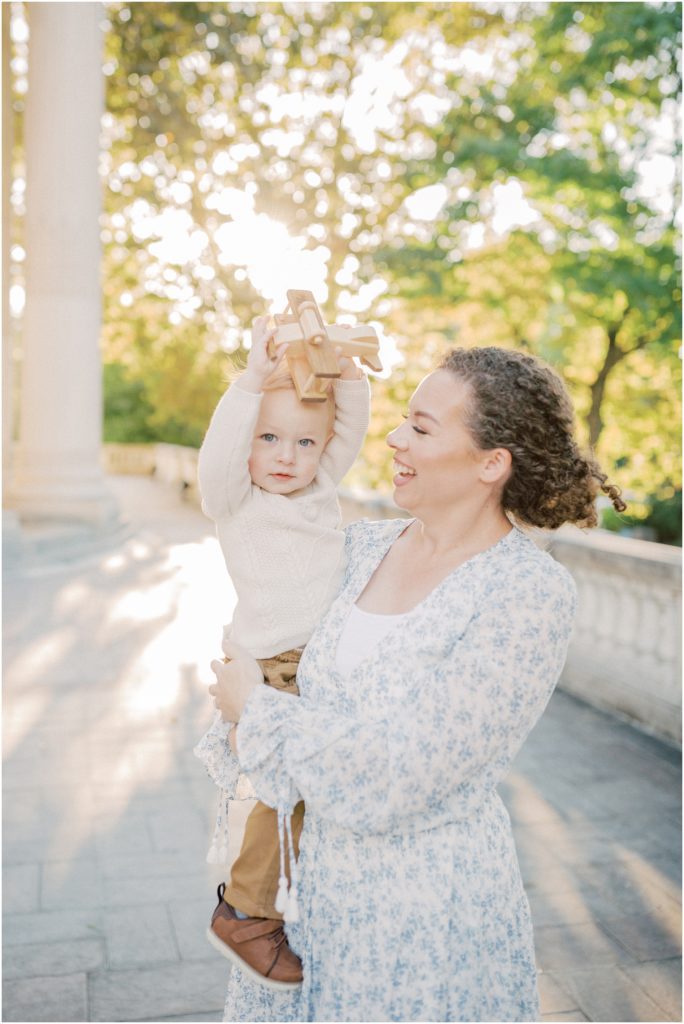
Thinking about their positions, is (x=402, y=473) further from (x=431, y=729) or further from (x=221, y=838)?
(x=221, y=838)

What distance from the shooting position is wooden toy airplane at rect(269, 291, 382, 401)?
1.96 m

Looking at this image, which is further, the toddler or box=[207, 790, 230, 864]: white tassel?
box=[207, 790, 230, 864]: white tassel

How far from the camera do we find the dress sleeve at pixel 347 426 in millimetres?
2246

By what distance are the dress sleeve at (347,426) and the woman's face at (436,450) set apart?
22cm

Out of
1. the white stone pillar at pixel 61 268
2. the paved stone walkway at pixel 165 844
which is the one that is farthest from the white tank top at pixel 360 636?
the white stone pillar at pixel 61 268

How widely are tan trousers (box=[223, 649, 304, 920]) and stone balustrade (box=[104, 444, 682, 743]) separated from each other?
11.9 ft

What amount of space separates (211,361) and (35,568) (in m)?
15.7

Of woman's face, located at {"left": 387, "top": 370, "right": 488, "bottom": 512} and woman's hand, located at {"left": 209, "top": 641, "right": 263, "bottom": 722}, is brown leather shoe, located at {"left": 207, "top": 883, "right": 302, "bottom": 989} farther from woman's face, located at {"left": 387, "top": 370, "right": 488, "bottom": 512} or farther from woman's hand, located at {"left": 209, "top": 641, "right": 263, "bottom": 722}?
woman's face, located at {"left": 387, "top": 370, "right": 488, "bottom": 512}

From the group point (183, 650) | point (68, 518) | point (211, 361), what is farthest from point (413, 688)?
point (211, 361)

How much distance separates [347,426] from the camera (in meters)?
2.27

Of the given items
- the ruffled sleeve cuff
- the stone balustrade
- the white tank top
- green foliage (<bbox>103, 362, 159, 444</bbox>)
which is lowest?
the stone balustrade

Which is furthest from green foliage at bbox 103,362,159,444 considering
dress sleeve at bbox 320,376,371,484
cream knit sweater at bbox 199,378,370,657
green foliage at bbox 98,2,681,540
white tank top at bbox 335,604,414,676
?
white tank top at bbox 335,604,414,676

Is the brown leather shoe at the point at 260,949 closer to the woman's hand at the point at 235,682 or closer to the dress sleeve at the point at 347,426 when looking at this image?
the woman's hand at the point at 235,682

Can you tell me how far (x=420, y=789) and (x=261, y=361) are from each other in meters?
0.87
